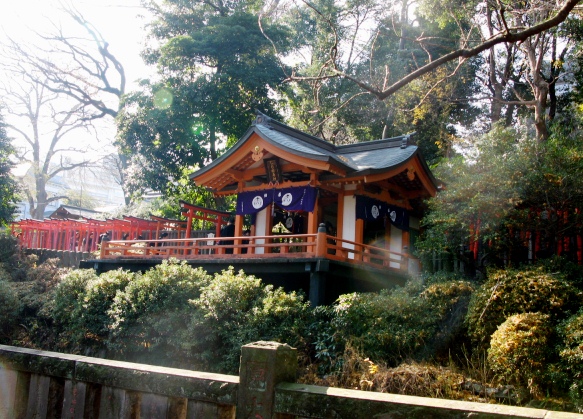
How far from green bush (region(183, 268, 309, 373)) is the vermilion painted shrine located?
1.62 m

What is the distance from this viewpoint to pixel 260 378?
12.3ft

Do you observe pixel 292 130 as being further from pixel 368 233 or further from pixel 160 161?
pixel 160 161

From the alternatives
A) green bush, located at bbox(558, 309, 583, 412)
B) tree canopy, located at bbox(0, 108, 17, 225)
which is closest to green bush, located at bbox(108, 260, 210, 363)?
green bush, located at bbox(558, 309, 583, 412)

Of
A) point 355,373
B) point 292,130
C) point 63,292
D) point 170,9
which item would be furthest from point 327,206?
point 170,9

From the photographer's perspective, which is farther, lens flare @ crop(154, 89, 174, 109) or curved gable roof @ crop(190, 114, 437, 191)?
lens flare @ crop(154, 89, 174, 109)

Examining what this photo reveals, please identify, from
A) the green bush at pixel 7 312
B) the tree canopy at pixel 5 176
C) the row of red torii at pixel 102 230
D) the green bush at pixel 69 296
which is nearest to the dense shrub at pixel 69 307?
the green bush at pixel 69 296

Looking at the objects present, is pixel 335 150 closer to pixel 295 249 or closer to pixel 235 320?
pixel 295 249

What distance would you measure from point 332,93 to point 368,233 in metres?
8.75

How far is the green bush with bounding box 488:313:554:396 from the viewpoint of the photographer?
7359 millimetres

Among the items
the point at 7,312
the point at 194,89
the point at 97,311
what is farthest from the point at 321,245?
the point at 194,89

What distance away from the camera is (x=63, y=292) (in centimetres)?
1377

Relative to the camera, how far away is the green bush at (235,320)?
9977mm

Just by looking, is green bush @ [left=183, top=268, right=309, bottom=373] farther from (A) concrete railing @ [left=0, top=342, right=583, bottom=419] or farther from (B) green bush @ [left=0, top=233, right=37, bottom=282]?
(B) green bush @ [left=0, top=233, right=37, bottom=282]

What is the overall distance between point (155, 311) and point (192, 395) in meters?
7.73
